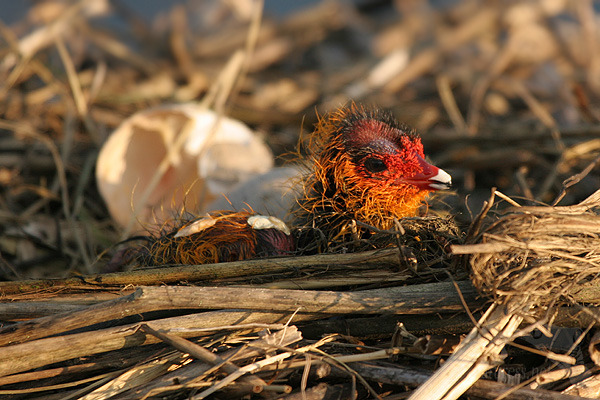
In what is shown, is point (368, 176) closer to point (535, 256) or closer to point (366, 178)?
point (366, 178)

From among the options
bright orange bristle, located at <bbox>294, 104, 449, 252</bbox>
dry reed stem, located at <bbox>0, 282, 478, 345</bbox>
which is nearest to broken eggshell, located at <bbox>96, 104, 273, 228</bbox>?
bright orange bristle, located at <bbox>294, 104, 449, 252</bbox>

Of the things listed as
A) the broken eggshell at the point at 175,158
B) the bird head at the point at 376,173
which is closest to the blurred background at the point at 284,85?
the broken eggshell at the point at 175,158

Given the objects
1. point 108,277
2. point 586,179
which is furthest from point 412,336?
point 586,179

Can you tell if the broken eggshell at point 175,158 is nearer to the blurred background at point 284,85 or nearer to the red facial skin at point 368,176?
the blurred background at point 284,85

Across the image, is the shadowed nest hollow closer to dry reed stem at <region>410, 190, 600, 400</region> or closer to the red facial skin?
dry reed stem at <region>410, 190, 600, 400</region>

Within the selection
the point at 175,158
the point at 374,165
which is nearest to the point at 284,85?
the point at 175,158
